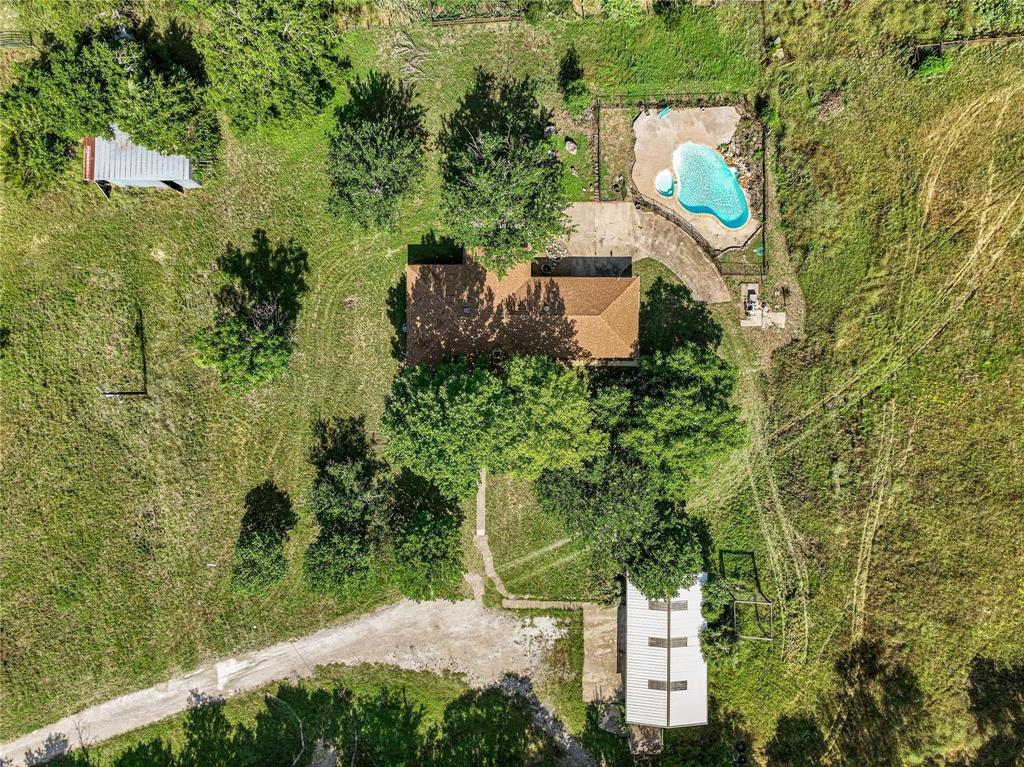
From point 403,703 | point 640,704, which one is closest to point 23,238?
point 403,703

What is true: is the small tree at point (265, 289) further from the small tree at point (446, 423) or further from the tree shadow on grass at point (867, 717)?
the tree shadow on grass at point (867, 717)

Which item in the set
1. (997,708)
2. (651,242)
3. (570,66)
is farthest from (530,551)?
(570,66)

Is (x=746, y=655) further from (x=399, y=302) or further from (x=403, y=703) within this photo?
(x=399, y=302)

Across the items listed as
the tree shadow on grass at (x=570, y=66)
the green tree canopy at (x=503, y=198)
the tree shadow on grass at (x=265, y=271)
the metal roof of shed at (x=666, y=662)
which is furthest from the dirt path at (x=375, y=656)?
the tree shadow on grass at (x=570, y=66)

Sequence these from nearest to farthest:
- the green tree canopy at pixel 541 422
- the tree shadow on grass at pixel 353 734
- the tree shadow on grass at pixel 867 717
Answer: the green tree canopy at pixel 541 422
the tree shadow on grass at pixel 867 717
the tree shadow on grass at pixel 353 734

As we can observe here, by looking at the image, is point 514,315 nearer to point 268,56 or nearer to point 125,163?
point 268,56

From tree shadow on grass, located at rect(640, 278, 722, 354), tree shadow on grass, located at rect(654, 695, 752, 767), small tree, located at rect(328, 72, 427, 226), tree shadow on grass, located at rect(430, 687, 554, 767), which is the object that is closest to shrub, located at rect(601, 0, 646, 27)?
small tree, located at rect(328, 72, 427, 226)

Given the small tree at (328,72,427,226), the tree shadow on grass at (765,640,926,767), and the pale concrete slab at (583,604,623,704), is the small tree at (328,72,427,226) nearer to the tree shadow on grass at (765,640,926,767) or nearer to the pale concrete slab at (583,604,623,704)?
the pale concrete slab at (583,604,623,704)
